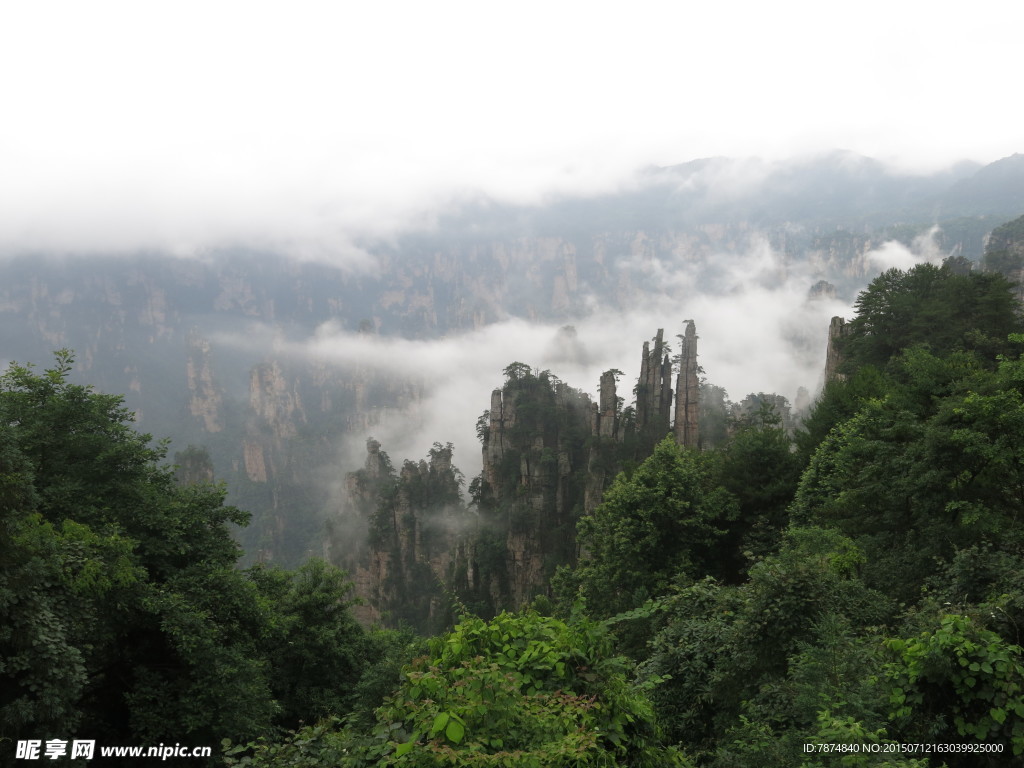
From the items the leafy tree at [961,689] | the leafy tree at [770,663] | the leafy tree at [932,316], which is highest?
the leafy tree at [932,316]

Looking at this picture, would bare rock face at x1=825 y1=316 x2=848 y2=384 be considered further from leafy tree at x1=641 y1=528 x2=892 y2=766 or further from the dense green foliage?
the dense green foliage

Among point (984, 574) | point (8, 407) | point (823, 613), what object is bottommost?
point (823, 613)

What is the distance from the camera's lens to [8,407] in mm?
15773

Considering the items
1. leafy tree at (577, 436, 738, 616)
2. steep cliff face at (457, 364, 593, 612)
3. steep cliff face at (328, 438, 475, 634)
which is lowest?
steep cliff face at (328, 438, 475, 634)

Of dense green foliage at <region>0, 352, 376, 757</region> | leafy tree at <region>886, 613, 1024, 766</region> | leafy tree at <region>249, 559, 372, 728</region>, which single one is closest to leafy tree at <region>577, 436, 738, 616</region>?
leafy tree at <region>249, 559, 372, 728</region>

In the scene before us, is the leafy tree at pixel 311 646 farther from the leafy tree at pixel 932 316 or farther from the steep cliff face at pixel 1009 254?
the steep cliff face at pixel 1009 254

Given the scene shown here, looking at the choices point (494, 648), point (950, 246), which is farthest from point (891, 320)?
point (950, 246)

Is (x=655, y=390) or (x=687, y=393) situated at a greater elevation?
(x=687, y=393)

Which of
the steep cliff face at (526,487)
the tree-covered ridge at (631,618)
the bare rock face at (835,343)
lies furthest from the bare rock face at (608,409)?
the tree-covered ridge at (631,618)

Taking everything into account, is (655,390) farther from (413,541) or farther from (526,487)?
(413,541)

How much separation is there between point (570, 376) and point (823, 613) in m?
134

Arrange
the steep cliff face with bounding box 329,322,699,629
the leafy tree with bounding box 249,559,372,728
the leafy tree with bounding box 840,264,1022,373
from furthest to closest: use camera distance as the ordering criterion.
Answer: the steep cliff face with bounding box 329,322,699,629 → the leafy tree with bounding box 840,264,1022,373 → the leafy tree with bounding box 249,559,372,728

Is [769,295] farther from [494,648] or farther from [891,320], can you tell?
[494,648]

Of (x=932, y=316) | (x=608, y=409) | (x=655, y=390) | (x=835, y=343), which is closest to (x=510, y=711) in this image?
(x=932, y=316)
